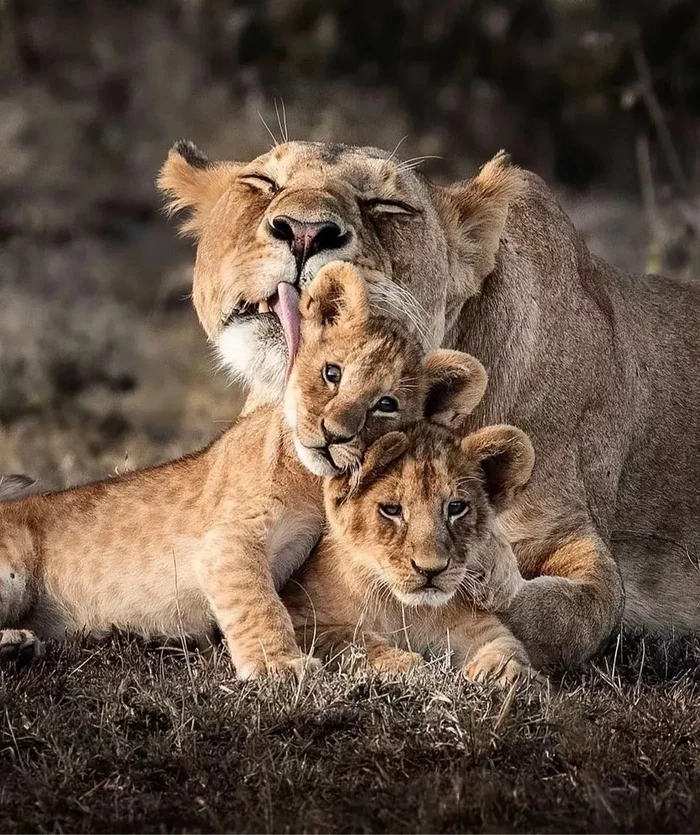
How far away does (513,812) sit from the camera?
3834mm

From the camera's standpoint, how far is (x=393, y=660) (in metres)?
4.93

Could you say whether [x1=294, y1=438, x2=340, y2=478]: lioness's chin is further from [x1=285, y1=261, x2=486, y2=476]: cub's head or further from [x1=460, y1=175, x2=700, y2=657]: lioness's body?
[x1=460, y1=175, x2=700, y2=657]: lioness's body

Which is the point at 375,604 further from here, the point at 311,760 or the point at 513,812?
the point at 513,812

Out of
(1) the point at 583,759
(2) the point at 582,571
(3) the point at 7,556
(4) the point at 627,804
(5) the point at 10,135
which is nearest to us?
(4) the point at 627,804

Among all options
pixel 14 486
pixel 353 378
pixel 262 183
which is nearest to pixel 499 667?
pixel 353 378

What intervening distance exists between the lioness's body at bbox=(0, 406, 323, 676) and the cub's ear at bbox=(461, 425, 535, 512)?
630mm

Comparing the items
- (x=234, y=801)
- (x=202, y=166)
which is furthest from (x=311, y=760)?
(x=202, y=166)

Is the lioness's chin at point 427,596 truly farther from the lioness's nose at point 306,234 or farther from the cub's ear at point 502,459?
the lioness's nose at point 306,234

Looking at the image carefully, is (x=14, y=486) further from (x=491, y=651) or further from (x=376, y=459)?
(x=491, y=651)

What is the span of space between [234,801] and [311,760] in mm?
347

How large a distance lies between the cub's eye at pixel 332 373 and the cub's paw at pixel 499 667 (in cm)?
90

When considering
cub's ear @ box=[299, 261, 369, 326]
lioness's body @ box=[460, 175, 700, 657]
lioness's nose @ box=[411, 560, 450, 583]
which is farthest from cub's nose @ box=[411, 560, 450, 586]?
lioness's body @ box=[460, 175, 700, 657]

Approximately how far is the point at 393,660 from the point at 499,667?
0.31 meters

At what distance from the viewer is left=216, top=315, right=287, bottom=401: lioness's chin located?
5.11 m
